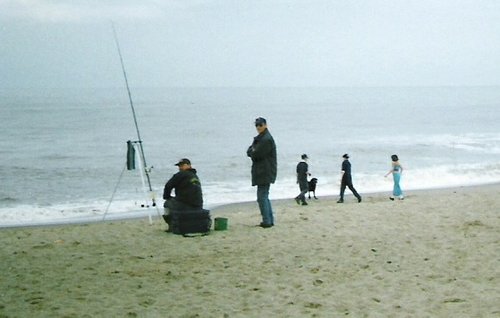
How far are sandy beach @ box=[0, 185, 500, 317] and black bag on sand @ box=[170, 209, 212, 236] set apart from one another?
0.20 m

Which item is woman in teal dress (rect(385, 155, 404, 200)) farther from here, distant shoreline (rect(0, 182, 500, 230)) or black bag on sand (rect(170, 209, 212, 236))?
black bag on sand (rect(170, 209, 212, 236))

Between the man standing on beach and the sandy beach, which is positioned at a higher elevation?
the man standing on beach

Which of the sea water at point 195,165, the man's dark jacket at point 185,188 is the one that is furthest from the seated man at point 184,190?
the sea water at point 195,165

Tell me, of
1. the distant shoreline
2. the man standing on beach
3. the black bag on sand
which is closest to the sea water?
the distant shoreline

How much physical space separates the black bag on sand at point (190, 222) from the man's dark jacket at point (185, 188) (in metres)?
0.17

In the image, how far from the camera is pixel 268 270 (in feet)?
21.4

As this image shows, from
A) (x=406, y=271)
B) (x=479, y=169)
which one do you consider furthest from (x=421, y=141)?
(x=406, y=271)

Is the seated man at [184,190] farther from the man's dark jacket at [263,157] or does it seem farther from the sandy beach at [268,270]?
the man's dark jacket at [263,157]

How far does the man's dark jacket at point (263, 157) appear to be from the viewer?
8.43 metres

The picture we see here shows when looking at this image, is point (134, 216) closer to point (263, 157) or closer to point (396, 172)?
point (263, 157)

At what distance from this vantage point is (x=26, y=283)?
603 centimetres

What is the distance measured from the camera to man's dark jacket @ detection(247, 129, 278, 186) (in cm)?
843

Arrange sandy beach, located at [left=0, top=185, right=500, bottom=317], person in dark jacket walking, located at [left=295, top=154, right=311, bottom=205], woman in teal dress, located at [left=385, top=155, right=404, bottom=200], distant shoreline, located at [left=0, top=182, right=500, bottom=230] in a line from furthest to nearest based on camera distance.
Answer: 1. person in dark jacket walking, located at [left=295, top=154, right=311, bottom=205]
2. woman in teal dress, located at [left=385, top=155, right=404, bottom=200]
3. distant shoreline, located at [left=0, top=182, right=500, bottom=230]
4. sandy beach, located at [left=0, top=185, right=500, bottom=317]

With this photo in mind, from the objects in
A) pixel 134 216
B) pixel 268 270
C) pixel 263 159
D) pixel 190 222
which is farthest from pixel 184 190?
pixel 134 216
